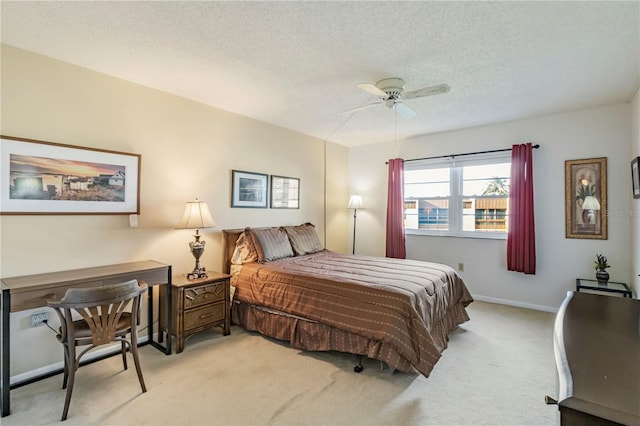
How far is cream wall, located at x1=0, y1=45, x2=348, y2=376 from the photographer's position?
2.40 metres

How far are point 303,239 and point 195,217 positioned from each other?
1.57 meters

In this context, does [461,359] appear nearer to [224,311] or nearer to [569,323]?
[569,323]

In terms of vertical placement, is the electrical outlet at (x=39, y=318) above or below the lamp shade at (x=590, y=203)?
below

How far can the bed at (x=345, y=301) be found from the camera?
2.36 metres

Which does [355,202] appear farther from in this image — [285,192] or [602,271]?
[602,271]

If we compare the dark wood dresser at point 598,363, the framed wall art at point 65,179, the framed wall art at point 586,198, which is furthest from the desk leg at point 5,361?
the framed wall art at point 586,198

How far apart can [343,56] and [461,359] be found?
275 centimetres

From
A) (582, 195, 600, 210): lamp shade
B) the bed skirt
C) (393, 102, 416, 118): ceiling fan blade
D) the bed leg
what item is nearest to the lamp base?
the bed skirt

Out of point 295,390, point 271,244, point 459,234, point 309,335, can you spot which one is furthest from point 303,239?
point 459,234

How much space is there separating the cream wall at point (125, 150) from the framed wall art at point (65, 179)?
70 millimetres

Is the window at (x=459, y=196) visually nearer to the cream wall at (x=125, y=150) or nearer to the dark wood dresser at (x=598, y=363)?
the cream wall at (x=125, y=150)

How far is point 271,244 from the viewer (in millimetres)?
3762

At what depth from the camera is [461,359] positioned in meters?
2.71

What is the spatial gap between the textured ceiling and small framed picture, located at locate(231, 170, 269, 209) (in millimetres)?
932
